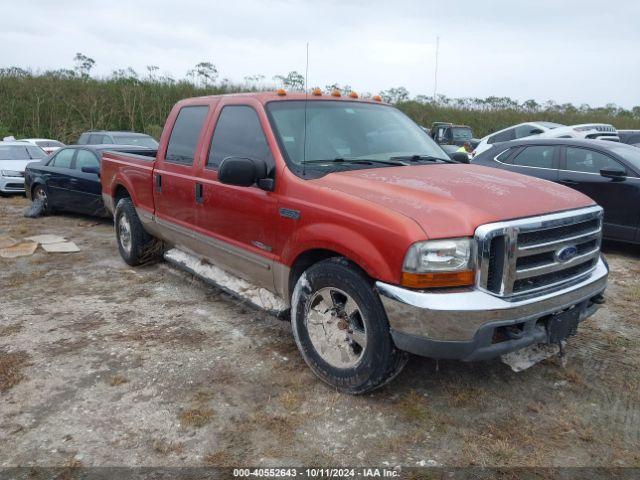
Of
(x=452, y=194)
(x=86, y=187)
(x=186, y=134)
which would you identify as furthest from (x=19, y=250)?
(x=452, y=194)

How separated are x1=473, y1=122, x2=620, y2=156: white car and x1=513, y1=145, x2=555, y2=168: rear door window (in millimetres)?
4239

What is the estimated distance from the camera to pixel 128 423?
3.12m

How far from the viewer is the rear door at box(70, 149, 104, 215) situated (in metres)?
9.13

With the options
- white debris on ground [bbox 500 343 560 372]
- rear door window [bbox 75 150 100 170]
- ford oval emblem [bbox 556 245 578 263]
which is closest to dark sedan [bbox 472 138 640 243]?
white debris on ground [bbox 500 343 560 372]

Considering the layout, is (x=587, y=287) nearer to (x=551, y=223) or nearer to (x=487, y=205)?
(x=551, y=223)

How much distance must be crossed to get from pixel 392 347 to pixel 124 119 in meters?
24.0

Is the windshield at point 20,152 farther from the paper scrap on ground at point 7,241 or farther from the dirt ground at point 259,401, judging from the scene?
the dirt ground at point 259,401

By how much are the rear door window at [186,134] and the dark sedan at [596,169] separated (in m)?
4.86

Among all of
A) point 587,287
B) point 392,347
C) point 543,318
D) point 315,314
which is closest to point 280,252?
point 315,314

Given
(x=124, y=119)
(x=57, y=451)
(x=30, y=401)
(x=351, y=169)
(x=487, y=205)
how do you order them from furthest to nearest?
(x=124, y=119) < (x=351, y=169) < (x=30, y=401) < (x=487, y=205) < (x=57, y=451)

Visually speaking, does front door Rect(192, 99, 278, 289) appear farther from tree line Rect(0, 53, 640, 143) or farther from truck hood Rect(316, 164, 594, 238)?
tree line Rect(0, 53, 640, 143)

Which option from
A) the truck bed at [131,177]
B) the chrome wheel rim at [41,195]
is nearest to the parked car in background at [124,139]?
the chrome wheel rim at [41,195]

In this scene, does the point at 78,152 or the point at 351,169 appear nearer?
the point at 351,169

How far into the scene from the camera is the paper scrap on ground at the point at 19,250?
6.95m
